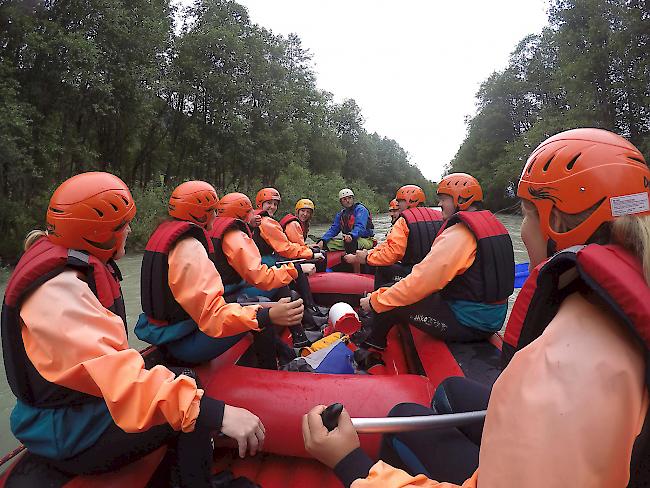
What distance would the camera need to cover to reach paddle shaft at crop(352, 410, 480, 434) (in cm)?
150

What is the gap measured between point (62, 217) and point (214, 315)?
0.86 m

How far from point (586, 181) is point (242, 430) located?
1.52 meters

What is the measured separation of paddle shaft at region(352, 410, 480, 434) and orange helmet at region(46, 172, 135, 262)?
4.47 ft

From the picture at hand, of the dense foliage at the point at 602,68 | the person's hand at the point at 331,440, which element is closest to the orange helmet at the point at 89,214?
the person's hand at the point at 331,440

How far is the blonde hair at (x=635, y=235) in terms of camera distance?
94 centimetres

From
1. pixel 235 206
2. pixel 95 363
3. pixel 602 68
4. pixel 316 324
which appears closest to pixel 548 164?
pixel 95 363

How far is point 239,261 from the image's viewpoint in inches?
142

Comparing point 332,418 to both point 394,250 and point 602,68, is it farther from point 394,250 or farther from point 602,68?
point 602,68

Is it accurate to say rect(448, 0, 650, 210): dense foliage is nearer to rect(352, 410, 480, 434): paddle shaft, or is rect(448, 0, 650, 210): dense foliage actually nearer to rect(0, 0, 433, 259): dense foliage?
rect(352, 410, 480, 434): paddle shaft

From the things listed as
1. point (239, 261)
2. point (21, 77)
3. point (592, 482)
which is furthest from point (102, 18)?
point (592, 482)

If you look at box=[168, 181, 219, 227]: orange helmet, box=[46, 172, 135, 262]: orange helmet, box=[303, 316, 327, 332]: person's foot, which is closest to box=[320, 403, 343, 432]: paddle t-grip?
box=[46, 172, 135, 262]: orange helmet

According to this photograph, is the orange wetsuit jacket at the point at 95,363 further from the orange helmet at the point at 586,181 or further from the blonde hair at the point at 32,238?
the orange helmet at the point at 586,181

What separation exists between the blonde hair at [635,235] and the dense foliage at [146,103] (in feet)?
36.7

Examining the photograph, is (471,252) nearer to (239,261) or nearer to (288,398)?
(288,398)
